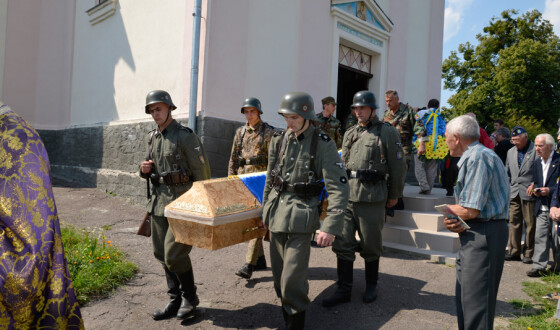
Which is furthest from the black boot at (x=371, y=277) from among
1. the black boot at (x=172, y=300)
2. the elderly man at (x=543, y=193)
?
the elderly man at (x=543, y=193)

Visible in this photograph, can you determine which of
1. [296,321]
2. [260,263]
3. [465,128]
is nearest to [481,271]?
[465,128]

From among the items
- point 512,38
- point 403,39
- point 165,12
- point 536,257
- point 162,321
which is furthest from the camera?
point 512,38

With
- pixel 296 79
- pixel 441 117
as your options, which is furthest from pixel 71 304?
pixel 296 79

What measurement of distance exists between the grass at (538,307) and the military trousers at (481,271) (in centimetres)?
123

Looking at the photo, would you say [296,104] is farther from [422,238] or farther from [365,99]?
[422,238]

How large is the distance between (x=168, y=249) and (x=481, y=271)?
2.59 metres

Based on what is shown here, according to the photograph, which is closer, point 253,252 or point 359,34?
point 253,252

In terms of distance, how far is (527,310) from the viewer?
4.19 metres

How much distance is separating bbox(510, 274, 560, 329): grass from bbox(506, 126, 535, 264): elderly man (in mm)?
881

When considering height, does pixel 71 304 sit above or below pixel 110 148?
below

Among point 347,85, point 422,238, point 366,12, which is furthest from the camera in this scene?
point 347,85

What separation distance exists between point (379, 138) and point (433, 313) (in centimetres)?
185

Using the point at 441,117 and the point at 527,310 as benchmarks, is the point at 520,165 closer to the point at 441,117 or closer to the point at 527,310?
the point at 441,117

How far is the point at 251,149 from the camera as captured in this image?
5277mm
